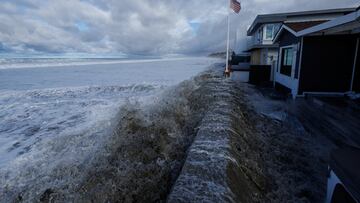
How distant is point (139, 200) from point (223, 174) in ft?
4.26

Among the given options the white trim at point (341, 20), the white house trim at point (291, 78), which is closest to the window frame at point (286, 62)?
the white house trim at point (291, 78)

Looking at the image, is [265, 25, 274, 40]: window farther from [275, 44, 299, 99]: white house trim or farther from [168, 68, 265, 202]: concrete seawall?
[168, 68, 265, 202]: concrete seawall

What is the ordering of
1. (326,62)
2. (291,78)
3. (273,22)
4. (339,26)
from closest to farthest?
(339,26), (326,62), (291,78), (273,22)

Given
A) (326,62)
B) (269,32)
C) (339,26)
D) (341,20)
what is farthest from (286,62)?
(269,32)

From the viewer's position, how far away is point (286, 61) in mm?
11648

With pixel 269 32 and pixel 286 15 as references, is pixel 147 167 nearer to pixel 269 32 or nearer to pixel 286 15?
pixel 269 32

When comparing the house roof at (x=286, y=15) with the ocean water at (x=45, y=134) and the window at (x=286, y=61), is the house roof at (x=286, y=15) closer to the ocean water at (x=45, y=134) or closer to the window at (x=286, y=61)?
the window at (x=286, y=61)

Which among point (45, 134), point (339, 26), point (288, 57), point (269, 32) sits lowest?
point (45, 134)

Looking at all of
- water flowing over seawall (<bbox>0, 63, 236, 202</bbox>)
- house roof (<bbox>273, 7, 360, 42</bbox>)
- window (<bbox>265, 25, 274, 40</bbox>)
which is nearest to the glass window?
house roof (<bbox>273, 7, 360, 42</bbox>)

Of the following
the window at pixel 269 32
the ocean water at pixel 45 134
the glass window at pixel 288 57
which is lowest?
the ocean water at pixel 45 134

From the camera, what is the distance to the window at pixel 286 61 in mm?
10831

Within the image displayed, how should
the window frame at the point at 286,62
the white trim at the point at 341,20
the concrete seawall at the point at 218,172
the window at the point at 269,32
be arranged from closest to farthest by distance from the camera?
1. the concrete seawall at the point at 218,172
2. the white trim at the point at 341,20
3. the window frame at the point at 286,62
4. the window at the point at 269,32

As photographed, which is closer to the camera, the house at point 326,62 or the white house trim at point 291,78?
the house at point 326,62

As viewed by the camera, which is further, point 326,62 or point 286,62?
point 286,62
